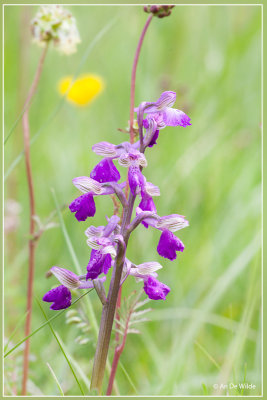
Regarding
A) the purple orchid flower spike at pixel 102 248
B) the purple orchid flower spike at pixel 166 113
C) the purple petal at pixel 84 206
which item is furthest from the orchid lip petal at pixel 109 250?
the purple orchid flower spike at pixel 166 113

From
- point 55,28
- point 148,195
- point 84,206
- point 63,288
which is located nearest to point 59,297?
point 63,288

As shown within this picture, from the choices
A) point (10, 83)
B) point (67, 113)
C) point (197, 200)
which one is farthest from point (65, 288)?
point (10, 83)

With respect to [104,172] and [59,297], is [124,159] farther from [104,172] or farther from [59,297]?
[59,297]

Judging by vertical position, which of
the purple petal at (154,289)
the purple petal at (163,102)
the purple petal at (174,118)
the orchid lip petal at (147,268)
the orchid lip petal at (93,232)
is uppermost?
the purple petal at (163,102)

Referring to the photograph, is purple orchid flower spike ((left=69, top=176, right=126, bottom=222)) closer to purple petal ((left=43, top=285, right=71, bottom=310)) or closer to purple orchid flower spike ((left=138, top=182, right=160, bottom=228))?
purple orchid flower spike ((left=138, top=182, right=160, bottom=228))

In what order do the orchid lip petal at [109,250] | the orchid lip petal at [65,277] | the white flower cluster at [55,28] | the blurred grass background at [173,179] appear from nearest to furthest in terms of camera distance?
the orchid lip petal at [109,250] → the orchid lip petal at [65,277] → the white flower cluster at [55,28] → the blurred grass background at [173,179]

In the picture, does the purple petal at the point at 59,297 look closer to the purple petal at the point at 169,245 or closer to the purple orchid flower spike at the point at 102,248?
the purple orchid flower spike at the point at 102,248

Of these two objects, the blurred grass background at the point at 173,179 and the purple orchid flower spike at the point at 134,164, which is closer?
the purple orchid flower spike at the point at 134,164
